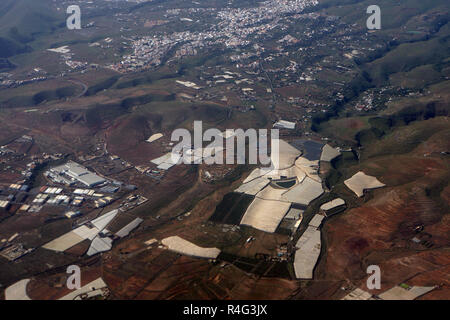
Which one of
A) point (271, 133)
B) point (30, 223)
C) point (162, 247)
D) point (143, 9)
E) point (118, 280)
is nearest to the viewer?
point (118, 280)

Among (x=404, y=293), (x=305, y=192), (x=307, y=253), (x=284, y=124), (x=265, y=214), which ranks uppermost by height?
(x=284, y=124)

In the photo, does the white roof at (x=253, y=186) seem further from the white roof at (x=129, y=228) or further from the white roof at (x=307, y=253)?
the white roof at (x=129, y=228)

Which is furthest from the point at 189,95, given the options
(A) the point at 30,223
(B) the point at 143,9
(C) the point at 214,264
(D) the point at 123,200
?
(B) the point at 143,9

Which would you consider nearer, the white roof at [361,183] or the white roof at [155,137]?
the white roof at [361,183]

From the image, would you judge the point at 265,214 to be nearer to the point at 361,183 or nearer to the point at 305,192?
the point at 305,192

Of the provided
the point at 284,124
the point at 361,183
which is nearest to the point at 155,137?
the point at 284,124

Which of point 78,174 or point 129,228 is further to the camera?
point 78,174

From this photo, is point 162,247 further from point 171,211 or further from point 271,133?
point 271,133

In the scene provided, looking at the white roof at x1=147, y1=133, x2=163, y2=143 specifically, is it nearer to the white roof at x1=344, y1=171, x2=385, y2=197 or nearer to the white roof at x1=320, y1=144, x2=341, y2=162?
the white roof at x1=320, y1=144, x2=341, y2=162

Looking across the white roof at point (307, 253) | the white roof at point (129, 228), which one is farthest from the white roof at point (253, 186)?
the white roof at point (129, 228)

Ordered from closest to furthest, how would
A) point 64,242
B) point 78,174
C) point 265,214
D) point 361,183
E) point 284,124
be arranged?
point 64,242 < point 265,214 < point 361,183 < point 78,174 < point 284,124

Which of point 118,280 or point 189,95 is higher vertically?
point 189,95
